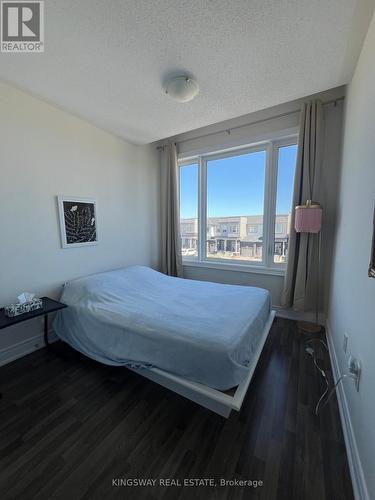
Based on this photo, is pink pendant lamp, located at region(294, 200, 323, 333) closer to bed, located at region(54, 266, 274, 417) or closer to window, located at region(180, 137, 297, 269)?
window, located at region(180, 137, 297, 269)

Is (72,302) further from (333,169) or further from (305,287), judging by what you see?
(333,169)

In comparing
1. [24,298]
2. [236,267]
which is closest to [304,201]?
[236,267]

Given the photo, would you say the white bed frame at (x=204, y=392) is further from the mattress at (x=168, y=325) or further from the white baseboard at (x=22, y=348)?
the white baseboard at (x=22, y=348)

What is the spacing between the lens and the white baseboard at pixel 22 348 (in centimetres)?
201

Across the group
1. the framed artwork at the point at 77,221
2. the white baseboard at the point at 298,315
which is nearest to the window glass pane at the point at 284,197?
the white baseboard at the point at 298,315

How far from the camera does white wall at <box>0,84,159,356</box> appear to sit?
1.98 meters

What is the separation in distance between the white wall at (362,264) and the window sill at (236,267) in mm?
1111

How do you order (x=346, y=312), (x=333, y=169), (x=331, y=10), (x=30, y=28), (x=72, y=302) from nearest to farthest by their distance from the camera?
(x=331, y=10)
(x=30, y=28)
(x=346, y=312)
(x=72, y=302)
(x=333, y=169)

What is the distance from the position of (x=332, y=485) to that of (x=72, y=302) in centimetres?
233

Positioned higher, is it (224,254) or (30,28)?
(30,28)

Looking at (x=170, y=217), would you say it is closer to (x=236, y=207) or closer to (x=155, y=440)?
(x=236, y=207)

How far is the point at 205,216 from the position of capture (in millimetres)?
3598

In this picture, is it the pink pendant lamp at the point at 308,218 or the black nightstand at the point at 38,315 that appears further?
the pink pendant lamp at the point at 308,218

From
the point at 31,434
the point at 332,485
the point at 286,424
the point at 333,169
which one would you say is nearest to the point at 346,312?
the point at 286,424
